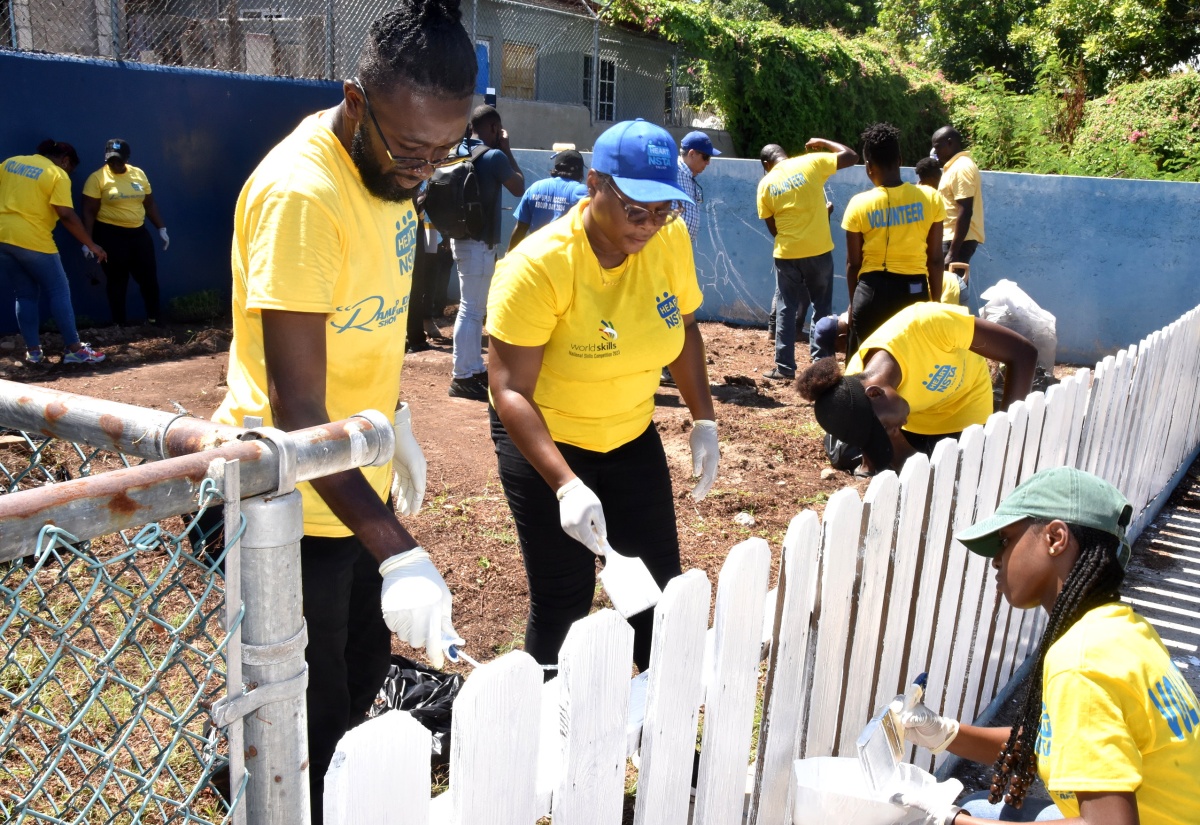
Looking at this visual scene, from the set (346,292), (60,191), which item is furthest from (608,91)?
(346,292)

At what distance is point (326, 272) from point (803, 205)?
6492mm

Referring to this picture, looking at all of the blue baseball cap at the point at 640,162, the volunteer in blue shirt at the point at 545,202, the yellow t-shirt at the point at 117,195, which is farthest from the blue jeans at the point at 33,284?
the blue baseball cap at the point at 640,162

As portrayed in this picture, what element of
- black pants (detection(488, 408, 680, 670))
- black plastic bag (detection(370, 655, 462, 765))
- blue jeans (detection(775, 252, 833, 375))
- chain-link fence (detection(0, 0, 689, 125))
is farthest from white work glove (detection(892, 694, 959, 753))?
chain-link fence (detection(0, 0, 689, 125))

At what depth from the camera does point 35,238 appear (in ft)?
25.6

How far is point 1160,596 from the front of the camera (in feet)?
14.0

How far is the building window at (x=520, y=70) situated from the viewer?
54.1 ft

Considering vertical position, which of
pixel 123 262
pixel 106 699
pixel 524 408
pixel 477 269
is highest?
pixel 524 408

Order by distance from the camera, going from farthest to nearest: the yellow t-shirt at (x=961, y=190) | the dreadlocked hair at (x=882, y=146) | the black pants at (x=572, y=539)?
the yellow t-shirt at (x=961, y=190), the dreadlocked hair at (x=882, y=146), the black pants at (x=572, y=539)

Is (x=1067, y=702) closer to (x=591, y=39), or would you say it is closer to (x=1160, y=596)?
(x=1160, y=596)

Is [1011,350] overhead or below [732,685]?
overhead

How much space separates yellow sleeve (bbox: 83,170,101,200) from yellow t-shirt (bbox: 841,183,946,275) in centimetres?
659

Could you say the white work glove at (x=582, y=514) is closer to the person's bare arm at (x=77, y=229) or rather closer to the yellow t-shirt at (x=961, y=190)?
the yellow t-shirt at (x=961, y=190)

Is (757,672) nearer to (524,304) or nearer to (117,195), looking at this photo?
(524,304)

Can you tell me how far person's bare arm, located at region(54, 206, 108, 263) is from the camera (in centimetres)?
802
